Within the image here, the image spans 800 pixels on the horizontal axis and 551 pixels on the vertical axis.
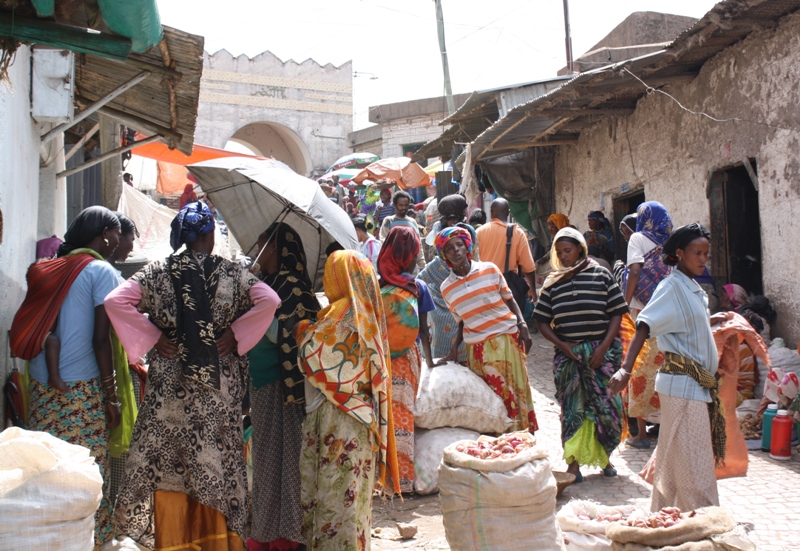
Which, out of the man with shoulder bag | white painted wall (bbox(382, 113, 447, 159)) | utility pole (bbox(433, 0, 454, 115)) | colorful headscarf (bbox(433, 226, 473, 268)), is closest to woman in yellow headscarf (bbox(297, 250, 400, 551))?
colorful headscarf (bbox(433, 226, 473, 268))

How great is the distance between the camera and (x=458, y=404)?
228 inches

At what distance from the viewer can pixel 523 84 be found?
1202 cm

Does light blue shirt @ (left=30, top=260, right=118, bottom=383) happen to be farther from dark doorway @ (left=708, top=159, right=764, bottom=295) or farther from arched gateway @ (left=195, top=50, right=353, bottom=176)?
arched gateway @ (left=195, top=50, right=353, bottom=176)

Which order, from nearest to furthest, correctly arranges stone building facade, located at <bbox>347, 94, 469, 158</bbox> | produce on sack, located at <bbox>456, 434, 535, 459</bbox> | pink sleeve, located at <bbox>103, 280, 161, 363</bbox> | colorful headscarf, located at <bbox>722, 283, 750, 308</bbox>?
pink sleeve, located at <bbox>103, 280, 161, 363</bbox> < produce on sack, located at <bbox>456, 434, 535, 459</bbox> < colorful headscarf, located at <bbox>722, 283, 750, 308</bbox> < stone building facade, located at <bbox>347, 94, 469, 158</bbox>

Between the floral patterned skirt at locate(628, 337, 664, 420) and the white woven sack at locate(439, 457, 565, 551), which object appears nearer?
the white woven sack at locate(439, 457, 565, 551)

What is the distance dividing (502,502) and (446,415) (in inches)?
82.4

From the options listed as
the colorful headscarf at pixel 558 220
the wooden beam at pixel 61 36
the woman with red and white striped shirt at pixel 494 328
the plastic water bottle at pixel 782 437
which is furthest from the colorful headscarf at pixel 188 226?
the colorful headscarf at pixel 558 220

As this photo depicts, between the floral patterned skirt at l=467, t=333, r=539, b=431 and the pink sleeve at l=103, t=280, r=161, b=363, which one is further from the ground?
the pink sleeve at l=103, t=280, r=161, b=363

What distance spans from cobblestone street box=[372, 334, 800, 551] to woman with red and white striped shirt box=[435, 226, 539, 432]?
613 mm

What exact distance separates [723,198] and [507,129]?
127 inches

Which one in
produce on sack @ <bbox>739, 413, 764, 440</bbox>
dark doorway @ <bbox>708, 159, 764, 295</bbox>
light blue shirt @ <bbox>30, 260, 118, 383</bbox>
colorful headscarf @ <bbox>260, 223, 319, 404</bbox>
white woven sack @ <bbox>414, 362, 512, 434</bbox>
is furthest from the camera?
dark doorway @ <bbox>708, 159, 764, 295</bbox>

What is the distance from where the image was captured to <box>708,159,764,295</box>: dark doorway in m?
8.10

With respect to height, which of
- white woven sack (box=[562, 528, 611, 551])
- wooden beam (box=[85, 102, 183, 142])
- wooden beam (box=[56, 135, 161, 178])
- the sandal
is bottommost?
white woven sack (box=[562, 528, 611, 551])

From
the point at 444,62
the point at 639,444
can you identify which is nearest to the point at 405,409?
the point at 639,444
